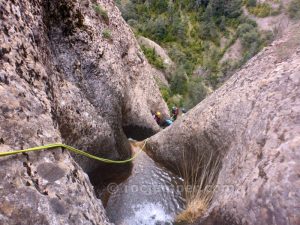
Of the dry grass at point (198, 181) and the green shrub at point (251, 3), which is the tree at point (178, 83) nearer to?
the dry grass at point (198, 181)

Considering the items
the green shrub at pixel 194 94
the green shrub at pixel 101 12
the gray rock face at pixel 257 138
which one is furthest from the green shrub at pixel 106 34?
the green shrub at pixel 194 94

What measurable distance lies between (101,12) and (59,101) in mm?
4839

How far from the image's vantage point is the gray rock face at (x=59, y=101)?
324 cm

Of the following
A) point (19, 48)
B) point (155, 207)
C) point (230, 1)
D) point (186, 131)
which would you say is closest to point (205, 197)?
point (155, 207)

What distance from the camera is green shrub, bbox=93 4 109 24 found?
9324mm

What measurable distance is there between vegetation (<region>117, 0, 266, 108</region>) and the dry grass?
39.9 metres

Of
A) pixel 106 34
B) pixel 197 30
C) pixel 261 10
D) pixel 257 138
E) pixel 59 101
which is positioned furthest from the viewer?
pixel 261 10

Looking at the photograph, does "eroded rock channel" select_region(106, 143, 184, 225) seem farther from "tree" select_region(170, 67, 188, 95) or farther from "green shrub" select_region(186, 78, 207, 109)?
"tree" select_region(170, 67, 188, 95)

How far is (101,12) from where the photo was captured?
961cm

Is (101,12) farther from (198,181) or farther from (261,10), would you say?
(261,10)

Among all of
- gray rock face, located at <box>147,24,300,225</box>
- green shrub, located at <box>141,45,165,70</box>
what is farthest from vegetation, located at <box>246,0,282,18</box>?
gray rock face, located at <box>147,24,300,225</box>

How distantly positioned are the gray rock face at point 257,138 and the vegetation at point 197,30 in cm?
4021

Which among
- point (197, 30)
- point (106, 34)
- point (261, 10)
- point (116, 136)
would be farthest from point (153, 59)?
point (261, 10)

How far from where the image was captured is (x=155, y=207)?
6.92 m
